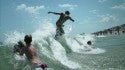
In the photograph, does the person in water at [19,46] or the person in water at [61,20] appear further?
the person in water at [61,20]

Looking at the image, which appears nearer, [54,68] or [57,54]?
[54,68]

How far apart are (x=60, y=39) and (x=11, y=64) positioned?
24.0 feet

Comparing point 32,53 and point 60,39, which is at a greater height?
point 32,53

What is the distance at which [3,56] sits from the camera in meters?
12.4

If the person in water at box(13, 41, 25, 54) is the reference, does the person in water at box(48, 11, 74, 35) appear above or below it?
below

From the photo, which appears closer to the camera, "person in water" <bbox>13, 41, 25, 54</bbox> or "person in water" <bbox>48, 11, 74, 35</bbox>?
"person in water" <bbox>13, 41, 25, 54</bbox>

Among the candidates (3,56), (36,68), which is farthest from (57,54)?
(36,68)

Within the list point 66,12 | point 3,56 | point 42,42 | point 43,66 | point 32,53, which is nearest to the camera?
point 43,66

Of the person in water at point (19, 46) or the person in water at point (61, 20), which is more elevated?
the person in water at point (19, 46)

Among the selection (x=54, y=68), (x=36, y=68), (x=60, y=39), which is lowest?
(x=60, y=39)

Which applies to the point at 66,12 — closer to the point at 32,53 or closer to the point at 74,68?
the point at 74,68

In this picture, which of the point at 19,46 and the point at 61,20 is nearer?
the point at 19,46

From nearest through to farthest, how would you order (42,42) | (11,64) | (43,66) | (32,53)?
(43,66) < (32,53) < (11,64) < (42,42)

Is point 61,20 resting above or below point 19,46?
below
